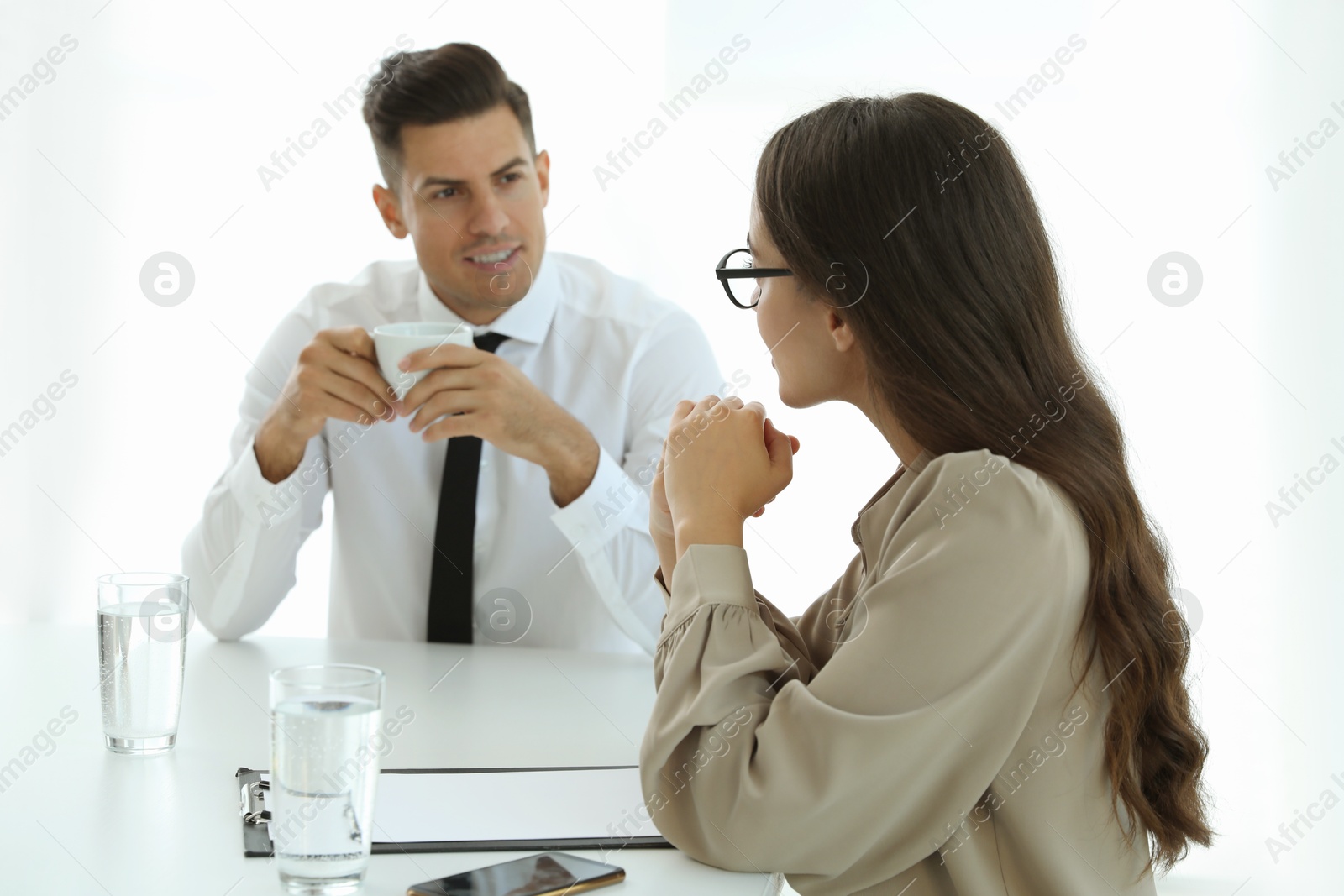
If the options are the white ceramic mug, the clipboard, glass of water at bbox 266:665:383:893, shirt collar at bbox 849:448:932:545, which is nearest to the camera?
glass of water at bbox 266:665:383:893

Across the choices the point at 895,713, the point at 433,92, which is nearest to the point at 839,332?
the point at 895,713

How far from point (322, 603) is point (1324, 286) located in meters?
2.74

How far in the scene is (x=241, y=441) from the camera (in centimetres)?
212

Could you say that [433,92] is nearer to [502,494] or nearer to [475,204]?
[475,204]

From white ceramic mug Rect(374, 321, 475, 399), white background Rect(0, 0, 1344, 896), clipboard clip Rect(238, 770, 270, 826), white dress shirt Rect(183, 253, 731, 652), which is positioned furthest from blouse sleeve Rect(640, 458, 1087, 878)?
white background Rect(0, 0, 1344, 896)

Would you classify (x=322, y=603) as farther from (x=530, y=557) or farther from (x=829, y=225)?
(x=829, y=225)

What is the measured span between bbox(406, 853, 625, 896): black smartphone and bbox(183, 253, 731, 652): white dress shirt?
978 mm

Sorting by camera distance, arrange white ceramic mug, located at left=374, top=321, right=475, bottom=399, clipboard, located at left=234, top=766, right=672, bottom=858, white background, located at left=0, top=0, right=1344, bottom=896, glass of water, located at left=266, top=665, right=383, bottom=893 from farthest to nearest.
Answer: white background, located at left=0, top=0, right=1344, bottom=896 < white ceramic mug, located at left=374, top=321, right=475, bottom=399 < clipboard, located at left=234, top=766, right=672, bottom=858 < glass of water, located at left=266, top=665, right=383, bottom=893

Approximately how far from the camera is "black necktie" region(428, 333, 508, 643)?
2.03 metres

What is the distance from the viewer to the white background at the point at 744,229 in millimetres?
2725

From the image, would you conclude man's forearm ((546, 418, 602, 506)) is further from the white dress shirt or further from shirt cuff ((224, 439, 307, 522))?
shirt cuff ((224, 439, 307, 522))

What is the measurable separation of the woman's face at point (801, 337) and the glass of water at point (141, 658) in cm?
69

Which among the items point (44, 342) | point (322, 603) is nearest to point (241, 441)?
point (322, 603)

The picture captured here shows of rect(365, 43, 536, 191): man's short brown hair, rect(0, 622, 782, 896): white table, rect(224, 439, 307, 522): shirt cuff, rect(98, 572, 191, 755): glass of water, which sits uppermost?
rect(365, 43, 536, 191): man's short brown hair
